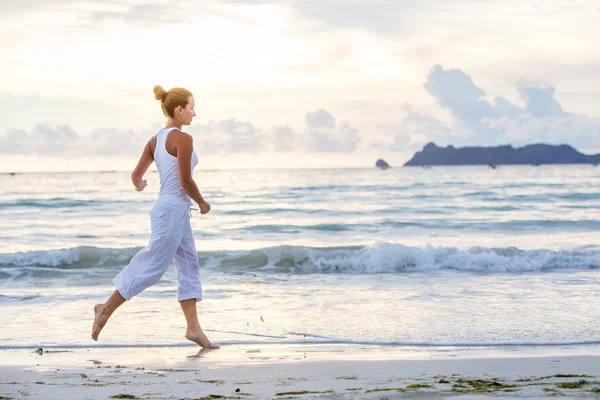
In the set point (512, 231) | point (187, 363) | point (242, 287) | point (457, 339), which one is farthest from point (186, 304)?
point (512, 231)

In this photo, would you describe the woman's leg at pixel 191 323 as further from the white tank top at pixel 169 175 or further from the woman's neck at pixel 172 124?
the woman's neck at pixel 172 124

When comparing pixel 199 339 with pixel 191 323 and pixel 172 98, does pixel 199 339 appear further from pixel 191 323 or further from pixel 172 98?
pixel 172 98

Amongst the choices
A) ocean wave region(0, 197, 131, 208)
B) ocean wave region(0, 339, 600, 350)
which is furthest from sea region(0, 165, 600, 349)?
ocean wave region(0, 197, 131, 208)

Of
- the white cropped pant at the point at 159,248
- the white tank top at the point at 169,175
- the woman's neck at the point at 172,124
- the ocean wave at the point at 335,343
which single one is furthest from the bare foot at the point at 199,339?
the woman's neck at the point at 172,124

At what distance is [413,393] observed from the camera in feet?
12.8

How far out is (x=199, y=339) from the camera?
5.86m

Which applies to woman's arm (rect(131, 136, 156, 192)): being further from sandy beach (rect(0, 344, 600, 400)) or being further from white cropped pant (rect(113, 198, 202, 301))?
sandy beach (rect(0, 344, 600, 400))

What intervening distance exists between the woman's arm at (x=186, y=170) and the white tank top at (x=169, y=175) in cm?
10

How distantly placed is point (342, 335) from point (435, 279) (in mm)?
4391

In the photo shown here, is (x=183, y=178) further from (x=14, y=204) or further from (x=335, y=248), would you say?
(x=14, y=204)

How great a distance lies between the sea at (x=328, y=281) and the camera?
21.9 feet

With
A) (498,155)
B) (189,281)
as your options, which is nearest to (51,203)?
(189,281)

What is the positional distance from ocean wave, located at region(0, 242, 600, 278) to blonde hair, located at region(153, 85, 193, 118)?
6.80 metres

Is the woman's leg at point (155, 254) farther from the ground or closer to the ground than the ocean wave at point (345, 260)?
farther from the ground
